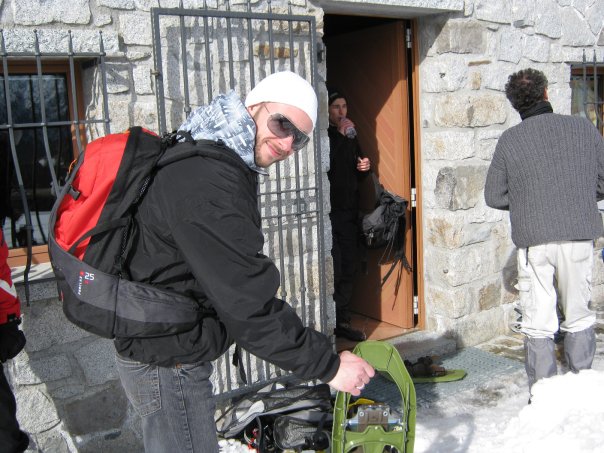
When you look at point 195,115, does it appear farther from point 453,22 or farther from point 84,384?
point 453,22

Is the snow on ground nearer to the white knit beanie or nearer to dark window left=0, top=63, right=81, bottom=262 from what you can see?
the white knit beanie

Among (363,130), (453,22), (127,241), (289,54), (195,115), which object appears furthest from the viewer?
(363,130)

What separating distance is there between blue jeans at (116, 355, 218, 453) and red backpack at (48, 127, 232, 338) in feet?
0.50

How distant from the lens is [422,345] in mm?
4801

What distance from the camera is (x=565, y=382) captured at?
11.8ft

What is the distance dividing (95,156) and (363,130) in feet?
12.0

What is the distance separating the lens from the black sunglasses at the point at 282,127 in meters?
2.04

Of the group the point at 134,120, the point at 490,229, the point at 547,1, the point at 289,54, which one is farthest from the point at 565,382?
the point at 547,1

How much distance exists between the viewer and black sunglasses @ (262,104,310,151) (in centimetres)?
204

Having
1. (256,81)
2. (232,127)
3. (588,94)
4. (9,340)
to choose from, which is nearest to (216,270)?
(232,127)

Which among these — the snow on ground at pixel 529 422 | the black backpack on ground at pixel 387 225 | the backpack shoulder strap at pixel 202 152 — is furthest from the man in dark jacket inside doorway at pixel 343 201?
the backpack shoulder strap at pixel 202 152

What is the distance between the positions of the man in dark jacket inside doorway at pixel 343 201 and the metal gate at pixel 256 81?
3.32 ft

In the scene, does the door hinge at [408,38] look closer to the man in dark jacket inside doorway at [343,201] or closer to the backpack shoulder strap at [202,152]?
the man in dark jacket inside doorway at [343,201]

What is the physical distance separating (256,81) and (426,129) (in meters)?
1.56
